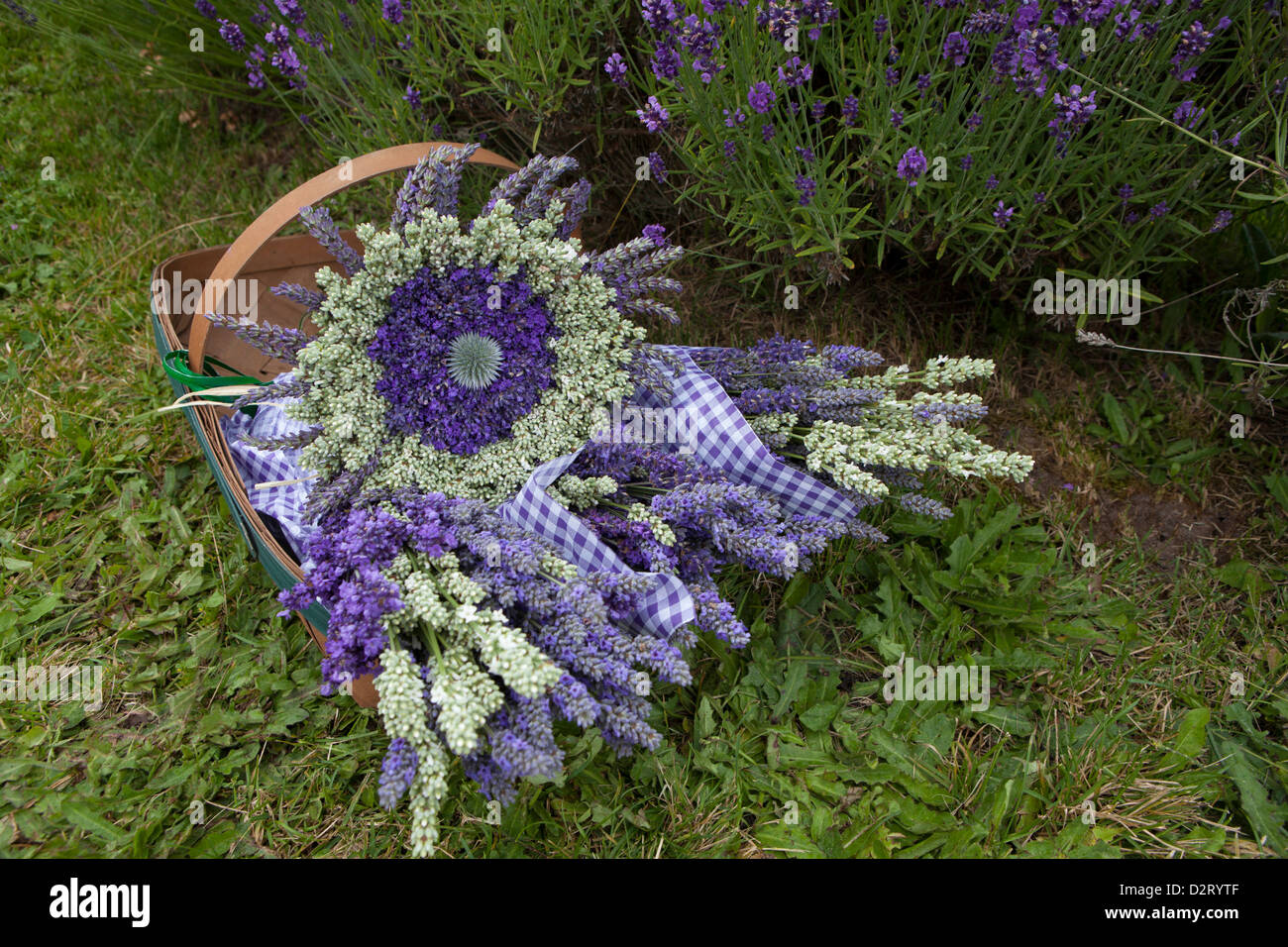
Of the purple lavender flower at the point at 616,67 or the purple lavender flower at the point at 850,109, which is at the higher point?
the purple lavender flower at the point at 616,67

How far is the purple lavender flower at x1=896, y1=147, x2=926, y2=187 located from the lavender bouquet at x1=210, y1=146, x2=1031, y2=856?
1.28 ft

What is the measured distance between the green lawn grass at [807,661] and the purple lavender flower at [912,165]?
70cm

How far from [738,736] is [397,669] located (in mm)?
797

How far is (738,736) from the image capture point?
172 cm

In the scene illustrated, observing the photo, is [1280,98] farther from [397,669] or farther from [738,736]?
[397,669]

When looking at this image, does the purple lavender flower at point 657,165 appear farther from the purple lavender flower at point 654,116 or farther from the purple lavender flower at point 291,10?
the purple lavender flower at point 291,10

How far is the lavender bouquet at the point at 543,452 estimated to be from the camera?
4.47 ft

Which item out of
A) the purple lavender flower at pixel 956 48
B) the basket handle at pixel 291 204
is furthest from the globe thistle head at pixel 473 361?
the purple lavender flower at pixel 956 48

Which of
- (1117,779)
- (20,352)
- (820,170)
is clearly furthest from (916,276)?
(20,352)

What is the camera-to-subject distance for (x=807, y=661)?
184 cm

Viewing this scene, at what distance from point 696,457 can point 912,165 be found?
0.75 metres

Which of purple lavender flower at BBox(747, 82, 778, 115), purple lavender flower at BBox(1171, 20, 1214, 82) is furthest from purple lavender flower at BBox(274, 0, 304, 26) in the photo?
purple lavender flower at BBox(1171, 20, 1214, 82)

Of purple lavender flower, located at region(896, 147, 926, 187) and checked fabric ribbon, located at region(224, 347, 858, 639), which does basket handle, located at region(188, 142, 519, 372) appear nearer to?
checked fabric ribbon, located at region(224, 347, 858, 639)
